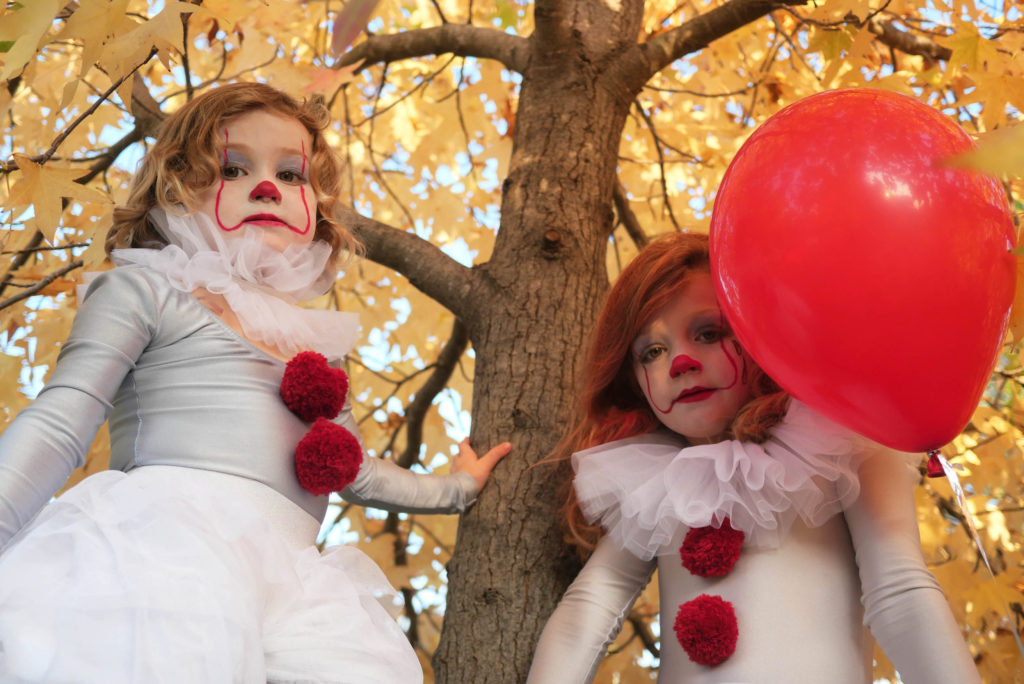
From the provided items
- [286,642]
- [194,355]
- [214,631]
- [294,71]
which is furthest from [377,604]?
[294,71]

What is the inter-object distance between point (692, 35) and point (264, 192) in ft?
4.07

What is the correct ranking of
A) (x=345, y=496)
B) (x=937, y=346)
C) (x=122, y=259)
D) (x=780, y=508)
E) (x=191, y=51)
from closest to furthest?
(x=937, y=346) → (x=780, y=508) → (x=122, y=259) → (x=345, y=496) → (x=191, y=51)

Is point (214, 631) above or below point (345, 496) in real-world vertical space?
below

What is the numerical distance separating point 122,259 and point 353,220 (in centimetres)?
72

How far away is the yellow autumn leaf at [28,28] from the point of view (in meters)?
1.31

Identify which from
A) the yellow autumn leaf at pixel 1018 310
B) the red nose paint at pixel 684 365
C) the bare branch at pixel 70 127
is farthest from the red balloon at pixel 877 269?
the bare branch at pixel 70 127

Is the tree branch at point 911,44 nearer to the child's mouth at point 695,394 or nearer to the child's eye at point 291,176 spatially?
the child's mouth at point 695,394

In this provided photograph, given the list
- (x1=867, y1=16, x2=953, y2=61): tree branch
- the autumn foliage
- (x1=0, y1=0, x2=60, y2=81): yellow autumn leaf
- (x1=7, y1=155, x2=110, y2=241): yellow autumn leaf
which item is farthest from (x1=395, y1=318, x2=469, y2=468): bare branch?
(x1=0, y1=0, x2=60, y2=81): yellow autumn leaf

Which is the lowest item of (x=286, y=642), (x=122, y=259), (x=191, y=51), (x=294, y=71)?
(x=286, y=642)

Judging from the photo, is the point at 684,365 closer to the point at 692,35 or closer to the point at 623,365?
the point at 623,365

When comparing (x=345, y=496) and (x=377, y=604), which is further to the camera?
(x=345, y=496)

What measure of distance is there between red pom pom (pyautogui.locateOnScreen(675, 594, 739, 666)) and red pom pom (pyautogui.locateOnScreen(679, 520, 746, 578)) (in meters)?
0.05

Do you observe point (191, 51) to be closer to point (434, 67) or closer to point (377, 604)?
point (434, 67)

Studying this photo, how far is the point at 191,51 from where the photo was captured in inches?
153
